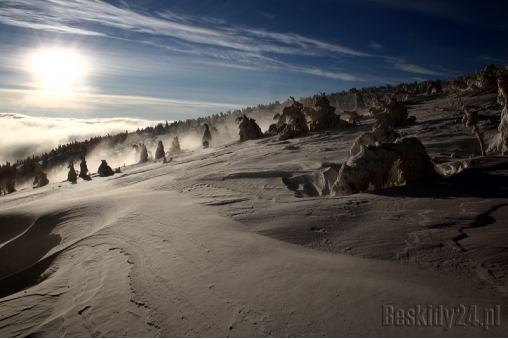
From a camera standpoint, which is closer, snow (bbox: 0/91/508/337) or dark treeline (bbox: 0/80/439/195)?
snow (bbox: 0/91/508/337)

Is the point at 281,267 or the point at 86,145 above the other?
the point at 86,145

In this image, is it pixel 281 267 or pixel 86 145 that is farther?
pixel 86 145

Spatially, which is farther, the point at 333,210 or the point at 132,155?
the point at 132,155

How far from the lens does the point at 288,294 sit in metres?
2.68

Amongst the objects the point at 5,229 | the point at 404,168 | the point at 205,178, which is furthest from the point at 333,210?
the point at 5,229

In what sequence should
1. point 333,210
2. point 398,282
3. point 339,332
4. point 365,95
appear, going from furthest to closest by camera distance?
1. point 365,95
2. point 333,210
3. point 398,282
4. point 339,332

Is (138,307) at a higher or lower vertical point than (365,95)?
lower

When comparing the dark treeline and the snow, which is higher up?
the dark treeline

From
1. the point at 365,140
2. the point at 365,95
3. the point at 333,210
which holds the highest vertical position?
the point at 365,95

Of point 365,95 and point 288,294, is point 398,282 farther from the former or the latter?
point 365,95

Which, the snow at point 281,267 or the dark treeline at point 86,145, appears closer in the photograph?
the snow at point 281,267

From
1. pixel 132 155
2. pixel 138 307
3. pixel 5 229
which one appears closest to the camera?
pixel 138 307

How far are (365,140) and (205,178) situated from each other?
5.41 metres

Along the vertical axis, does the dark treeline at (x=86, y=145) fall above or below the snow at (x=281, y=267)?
above
